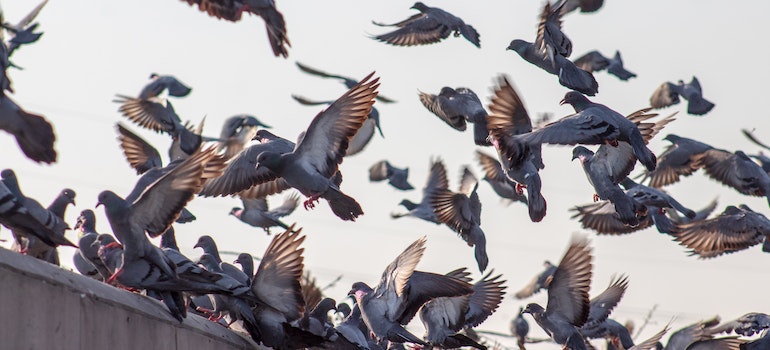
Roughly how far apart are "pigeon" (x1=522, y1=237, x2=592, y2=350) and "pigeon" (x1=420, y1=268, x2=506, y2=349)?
0.71 meters

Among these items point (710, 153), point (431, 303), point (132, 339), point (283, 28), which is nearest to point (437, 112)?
point (431, 303)

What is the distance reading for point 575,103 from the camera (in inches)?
587

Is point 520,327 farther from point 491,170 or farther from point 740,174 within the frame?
point 740,174

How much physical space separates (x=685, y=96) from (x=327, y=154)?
29.1 ft

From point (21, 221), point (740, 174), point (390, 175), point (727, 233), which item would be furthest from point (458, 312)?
point (390, 175)

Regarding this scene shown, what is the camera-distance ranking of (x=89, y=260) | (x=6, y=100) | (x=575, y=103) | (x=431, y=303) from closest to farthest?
(x=6, y=100)
(x=89, y=260)
(x=575, y=103)
(x=431, y=303)

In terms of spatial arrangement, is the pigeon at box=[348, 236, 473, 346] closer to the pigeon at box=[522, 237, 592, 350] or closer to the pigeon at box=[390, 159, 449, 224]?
the pigeon at box=[522, 237, 592, 350]

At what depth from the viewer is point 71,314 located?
9.54 m

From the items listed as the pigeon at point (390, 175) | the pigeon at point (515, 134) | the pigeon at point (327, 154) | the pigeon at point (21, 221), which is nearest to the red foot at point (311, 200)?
the pigeon at point (327, 154)

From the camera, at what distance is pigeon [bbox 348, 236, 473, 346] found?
14.1m

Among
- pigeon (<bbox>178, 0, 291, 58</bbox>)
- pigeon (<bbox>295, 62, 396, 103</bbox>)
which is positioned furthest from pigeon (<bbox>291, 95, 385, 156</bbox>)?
pigeon (<bbox>178, 0, 291, 58</bbox>)

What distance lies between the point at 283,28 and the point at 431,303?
15.8ft

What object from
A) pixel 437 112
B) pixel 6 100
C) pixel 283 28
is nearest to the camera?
pixel 6 100

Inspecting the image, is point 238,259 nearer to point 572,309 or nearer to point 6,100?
point 572,309
